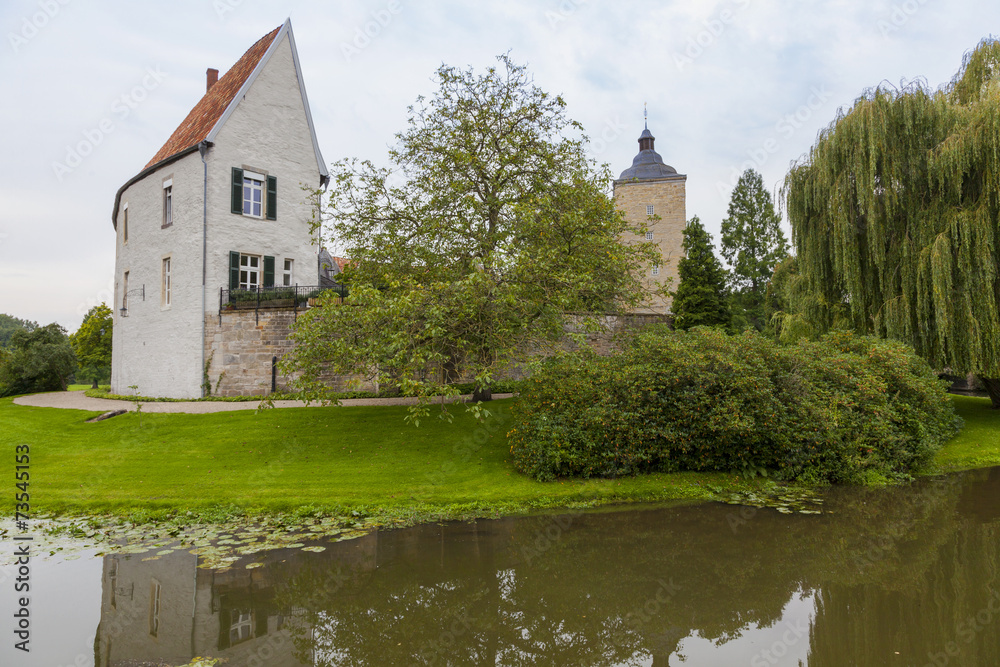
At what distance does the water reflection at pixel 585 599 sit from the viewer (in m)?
4.65

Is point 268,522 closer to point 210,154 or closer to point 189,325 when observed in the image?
point 189,325

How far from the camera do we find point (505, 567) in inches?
253

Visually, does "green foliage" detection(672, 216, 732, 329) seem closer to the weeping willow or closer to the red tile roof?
the weeping willow

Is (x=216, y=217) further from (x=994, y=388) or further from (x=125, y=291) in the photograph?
(x=994, y=388)

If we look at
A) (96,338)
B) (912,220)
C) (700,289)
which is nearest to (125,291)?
(96,338)

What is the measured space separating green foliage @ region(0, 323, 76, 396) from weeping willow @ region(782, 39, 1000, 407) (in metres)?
32.5

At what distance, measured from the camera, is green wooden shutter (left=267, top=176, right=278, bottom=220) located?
67.6 ft

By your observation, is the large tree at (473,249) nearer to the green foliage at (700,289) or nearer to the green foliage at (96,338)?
the green foliage at (700,289)

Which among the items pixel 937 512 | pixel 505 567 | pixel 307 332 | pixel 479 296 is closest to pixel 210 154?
pixel 307 332

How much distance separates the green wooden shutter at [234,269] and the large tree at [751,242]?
3041 cm

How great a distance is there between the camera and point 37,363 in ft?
90.5

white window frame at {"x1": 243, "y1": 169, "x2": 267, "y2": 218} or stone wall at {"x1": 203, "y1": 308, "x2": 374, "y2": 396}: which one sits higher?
white window frame at {"x1": 243, "y1": 169, "x2": 267, "y2": 218}

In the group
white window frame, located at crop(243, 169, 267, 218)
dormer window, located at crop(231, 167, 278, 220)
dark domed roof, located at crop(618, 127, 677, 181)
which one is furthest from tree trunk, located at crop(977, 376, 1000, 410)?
dark domed roof, located at crop(618, 127, 677, 181)

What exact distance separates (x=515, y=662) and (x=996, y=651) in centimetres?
372
